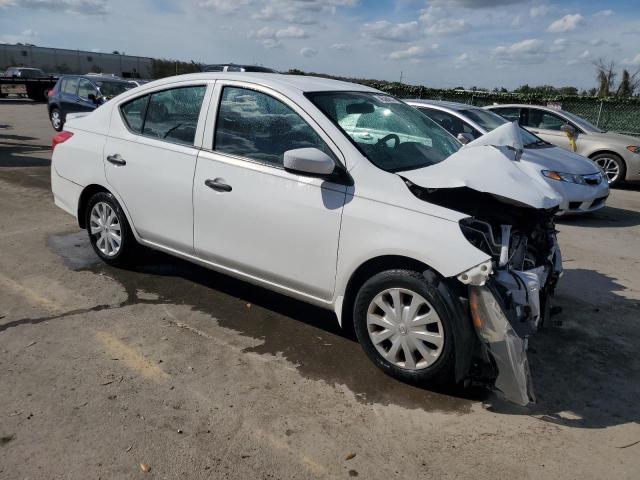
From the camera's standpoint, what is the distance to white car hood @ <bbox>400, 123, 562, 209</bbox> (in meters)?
3.21

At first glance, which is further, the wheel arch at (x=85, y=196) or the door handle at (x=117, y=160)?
the wheel arch at (x=85, y=196)

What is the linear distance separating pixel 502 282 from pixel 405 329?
62cm

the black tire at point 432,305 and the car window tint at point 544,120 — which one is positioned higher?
the car window tint at point 544,120

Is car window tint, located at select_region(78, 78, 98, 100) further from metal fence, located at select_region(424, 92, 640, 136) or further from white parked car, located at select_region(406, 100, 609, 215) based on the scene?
metal fence, located at select_region(424, 92, 640, 136)

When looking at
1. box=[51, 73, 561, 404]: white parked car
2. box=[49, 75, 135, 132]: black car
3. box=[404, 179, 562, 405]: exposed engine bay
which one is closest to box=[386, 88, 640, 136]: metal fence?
box=[49, 75, 135, 132]: black car

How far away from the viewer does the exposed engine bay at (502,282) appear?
2.99m

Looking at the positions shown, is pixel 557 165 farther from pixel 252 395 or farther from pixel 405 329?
pixel 252 395

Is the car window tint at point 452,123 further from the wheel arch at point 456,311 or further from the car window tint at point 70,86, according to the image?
the car window tint at point 70,86

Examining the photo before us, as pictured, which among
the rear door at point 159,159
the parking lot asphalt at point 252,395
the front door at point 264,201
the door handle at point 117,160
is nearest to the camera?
the parking lot asphalt at point 252,395

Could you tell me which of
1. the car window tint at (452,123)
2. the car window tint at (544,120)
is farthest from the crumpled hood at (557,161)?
the car window tint at (544,120)

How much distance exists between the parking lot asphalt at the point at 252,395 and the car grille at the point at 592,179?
3100mm

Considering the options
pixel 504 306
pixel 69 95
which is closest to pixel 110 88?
pixel 69 95

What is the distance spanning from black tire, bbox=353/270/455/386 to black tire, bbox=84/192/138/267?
2.37 meters

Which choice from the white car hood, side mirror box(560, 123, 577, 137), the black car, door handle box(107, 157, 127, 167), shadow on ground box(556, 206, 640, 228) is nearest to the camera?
the white car hood
